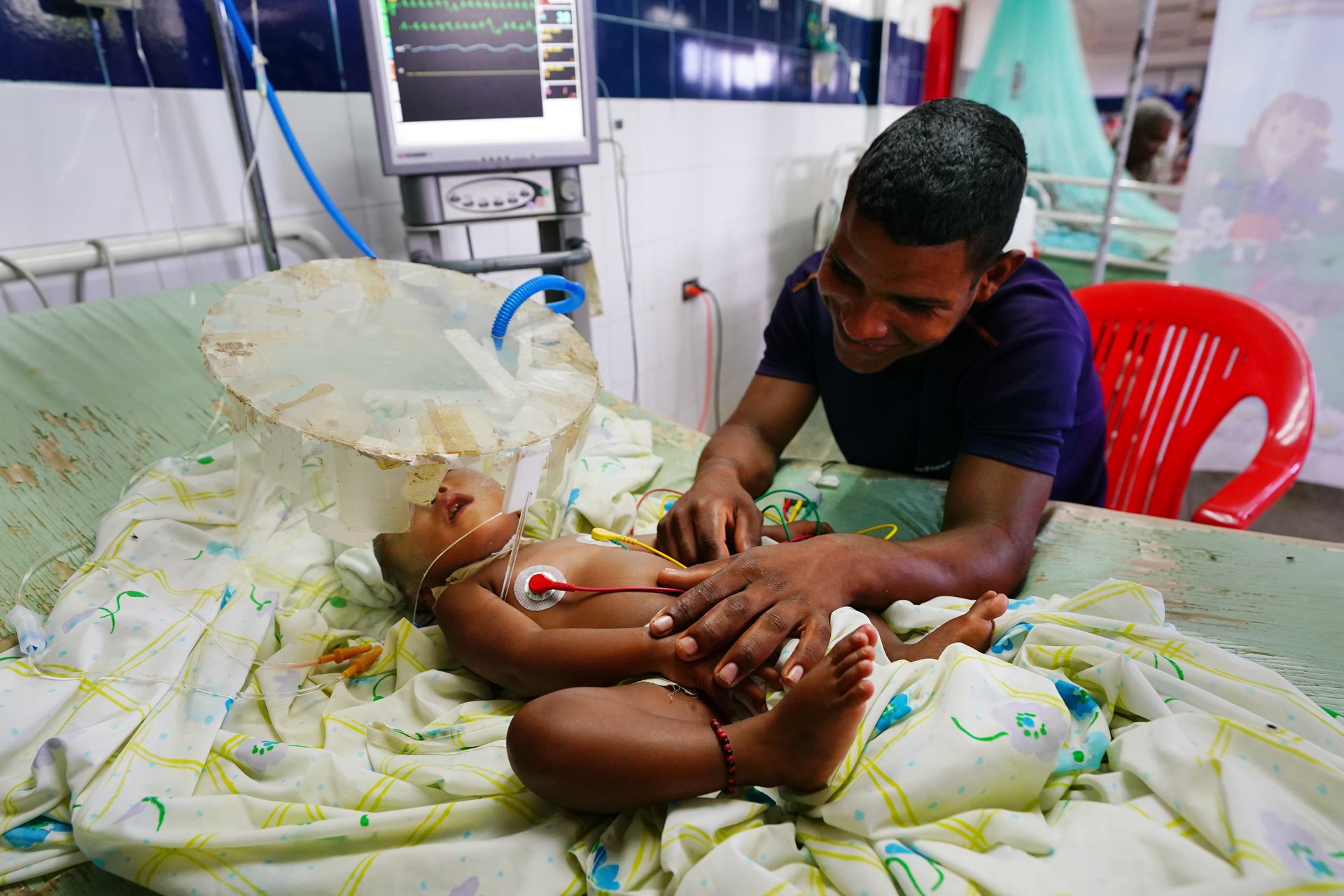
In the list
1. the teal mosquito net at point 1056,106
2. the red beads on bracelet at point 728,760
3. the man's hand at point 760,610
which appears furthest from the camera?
the teal mosquito net at point 1056,106

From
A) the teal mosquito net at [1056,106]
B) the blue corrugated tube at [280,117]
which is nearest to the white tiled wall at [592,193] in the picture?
the blue corrugated tube at [280,117]

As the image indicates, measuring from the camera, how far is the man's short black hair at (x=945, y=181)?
962mm

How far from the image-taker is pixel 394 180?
171 centimetres

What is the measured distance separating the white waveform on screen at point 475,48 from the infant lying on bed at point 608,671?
932 millimetres

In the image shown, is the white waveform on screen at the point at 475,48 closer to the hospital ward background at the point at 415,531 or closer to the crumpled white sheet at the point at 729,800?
the hospital ward background at the point at 415,531

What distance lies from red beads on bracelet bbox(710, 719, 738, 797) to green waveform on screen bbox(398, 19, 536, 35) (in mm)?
1321

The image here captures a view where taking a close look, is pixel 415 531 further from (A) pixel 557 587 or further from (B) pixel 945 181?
(B) pixel 945 181

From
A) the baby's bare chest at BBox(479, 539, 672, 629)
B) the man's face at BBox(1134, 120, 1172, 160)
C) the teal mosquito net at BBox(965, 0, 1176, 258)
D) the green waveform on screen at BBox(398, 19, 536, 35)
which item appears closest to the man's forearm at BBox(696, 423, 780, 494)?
the baby's bare chest at BBox(479, 539, 672, 629)

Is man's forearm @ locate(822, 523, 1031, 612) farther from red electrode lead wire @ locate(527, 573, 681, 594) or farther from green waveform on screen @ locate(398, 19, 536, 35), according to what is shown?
green waveform on screen @ locate(398, 19, 536, 35)

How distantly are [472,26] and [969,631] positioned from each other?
1.38 meters

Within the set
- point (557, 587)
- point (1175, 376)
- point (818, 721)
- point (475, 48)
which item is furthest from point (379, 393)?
point (1175, 376)

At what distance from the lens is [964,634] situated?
2.92 ft

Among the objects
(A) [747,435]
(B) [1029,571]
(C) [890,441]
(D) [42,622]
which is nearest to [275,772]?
(D) [42,622]

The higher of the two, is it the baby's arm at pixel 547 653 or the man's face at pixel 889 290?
the man's face at pixel 889 290
